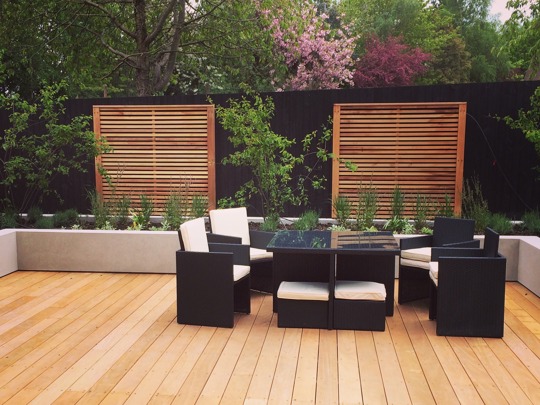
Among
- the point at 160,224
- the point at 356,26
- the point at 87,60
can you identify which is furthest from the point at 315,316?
the point at 356,26

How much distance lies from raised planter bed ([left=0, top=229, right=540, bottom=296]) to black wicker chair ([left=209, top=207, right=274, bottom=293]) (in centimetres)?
109

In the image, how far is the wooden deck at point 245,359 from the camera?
3.57 meters

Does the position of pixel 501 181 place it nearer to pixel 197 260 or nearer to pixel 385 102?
pixel 385 102

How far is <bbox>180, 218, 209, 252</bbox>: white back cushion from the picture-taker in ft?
16.1

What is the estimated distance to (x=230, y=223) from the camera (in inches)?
234

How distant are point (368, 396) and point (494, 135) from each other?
18.1 feet

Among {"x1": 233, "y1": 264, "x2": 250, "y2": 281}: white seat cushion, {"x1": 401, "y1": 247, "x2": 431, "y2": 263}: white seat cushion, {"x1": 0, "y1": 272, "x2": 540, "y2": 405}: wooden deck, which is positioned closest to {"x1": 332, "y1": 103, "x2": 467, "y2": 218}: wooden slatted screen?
{"x1": 401, "y1": 247, "x2": 431, "y2": 263}: white seat cushion

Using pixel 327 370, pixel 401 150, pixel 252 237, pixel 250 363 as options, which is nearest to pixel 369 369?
pixel 327 370

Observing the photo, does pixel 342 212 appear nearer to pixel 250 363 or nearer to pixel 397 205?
pixel 397 205

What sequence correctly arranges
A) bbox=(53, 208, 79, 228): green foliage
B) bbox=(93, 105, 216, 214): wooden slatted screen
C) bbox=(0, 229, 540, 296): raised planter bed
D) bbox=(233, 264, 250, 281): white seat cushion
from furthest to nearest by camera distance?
bbox=(93, 105, 216, 214): wooden slatted screen
bbox=(53, 208, 79, 228): green foliage
bbox=(0, 229, 540, 296): raised planter bed
bbox=(233, 264, 250, 281): white seat cushion

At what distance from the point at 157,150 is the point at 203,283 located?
4121 millimetres

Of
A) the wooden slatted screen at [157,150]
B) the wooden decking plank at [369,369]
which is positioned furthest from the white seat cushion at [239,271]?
the wooden slatted screen at [157,150]

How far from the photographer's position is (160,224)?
25.4 ft

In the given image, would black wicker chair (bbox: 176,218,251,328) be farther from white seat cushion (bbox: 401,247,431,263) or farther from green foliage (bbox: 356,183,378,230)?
green foliage (bbox: 356,183,378,230)
